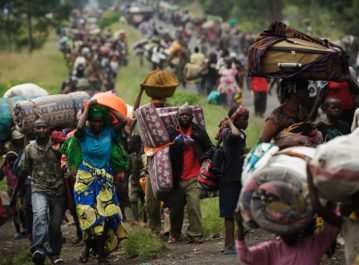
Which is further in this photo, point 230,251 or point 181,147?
point 181,147

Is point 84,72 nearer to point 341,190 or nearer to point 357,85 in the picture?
point 357,85

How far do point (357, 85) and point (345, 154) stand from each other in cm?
632

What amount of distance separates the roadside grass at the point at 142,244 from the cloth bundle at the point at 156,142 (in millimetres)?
417

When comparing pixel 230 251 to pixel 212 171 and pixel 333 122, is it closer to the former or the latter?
pixel 212 171

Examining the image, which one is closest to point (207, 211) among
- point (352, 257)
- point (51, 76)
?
point (352, 257)

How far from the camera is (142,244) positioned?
1009 cm

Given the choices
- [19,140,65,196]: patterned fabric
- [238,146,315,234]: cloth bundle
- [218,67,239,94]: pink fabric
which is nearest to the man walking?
[19,140,65,196]: patterned fabric

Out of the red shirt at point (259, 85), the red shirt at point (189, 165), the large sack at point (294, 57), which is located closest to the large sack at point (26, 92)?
the red shirt at point (189, 165)

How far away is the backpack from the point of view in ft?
30.4

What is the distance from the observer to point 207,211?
11.9 metres

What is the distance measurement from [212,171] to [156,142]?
111 cm

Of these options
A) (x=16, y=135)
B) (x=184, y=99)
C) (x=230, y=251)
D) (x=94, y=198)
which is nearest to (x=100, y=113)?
(x=94, y=198)

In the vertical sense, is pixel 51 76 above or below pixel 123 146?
below

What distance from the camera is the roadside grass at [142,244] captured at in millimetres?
9977
